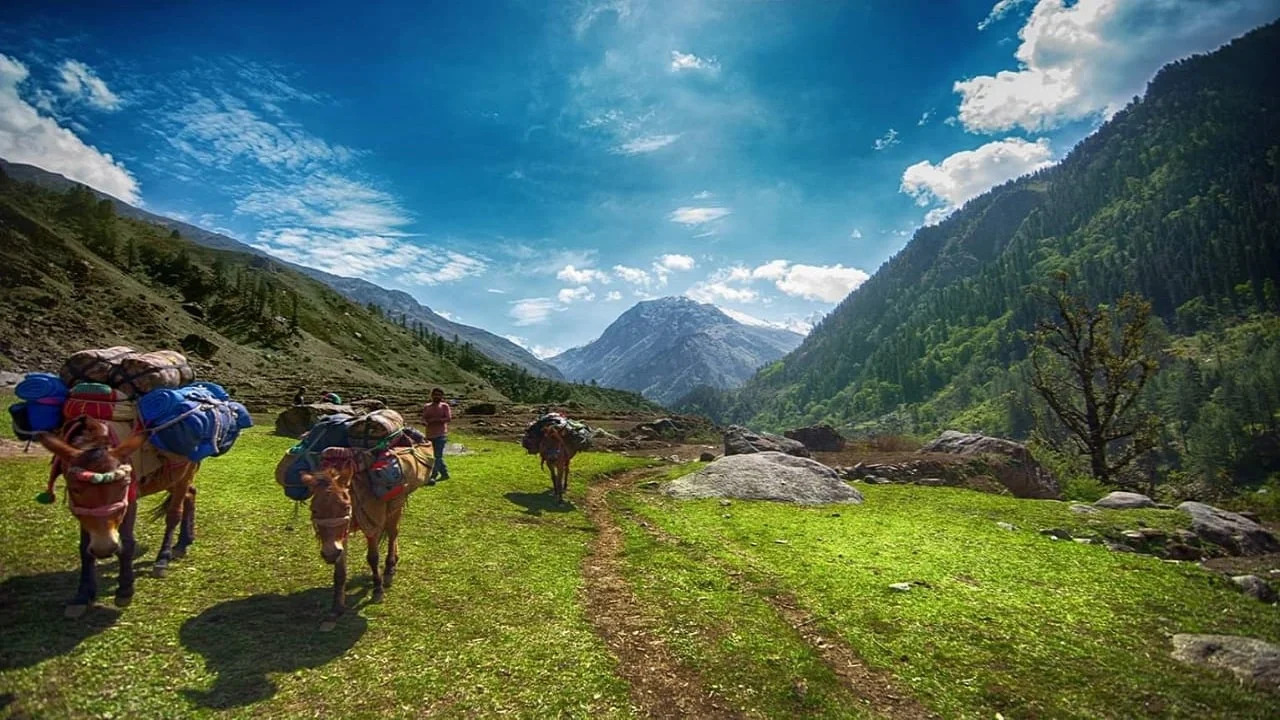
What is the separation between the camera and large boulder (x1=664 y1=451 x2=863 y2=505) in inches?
830

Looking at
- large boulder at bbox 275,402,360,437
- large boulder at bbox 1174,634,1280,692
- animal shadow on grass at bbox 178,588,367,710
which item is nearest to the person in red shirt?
animal shadow on grass at bbox 178,588,367,710

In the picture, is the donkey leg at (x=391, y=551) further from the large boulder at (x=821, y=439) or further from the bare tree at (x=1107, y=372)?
the large boulder at (x=821, y=439)

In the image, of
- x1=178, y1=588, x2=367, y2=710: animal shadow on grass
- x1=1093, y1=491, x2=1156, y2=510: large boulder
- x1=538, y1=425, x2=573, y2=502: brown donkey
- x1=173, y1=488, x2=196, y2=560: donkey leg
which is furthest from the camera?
x1=538, y1=425, x2=573, y2=502: brown donkey

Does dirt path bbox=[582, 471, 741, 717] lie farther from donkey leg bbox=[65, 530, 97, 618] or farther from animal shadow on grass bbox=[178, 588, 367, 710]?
donkey leg bbox=[65, 530, 97, 618]

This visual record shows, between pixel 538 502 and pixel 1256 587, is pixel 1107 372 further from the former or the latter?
pixel 538 502

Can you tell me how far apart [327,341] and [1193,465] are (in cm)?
19758

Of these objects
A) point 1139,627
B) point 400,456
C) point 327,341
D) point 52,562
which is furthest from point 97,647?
point 327,341

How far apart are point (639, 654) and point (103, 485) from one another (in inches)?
295

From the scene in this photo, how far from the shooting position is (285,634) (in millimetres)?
7703

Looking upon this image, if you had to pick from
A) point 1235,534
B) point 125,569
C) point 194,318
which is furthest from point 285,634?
point 194,318

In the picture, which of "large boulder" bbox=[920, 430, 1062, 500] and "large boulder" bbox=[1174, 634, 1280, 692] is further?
"large boulder" bbox=[920, 430, 1062, 500]

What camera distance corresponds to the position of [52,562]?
8.73m

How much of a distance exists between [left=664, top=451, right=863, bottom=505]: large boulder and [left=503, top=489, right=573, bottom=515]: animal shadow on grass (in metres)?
4.90

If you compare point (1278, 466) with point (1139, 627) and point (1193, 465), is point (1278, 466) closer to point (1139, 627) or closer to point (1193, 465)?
point (1193, 465)
